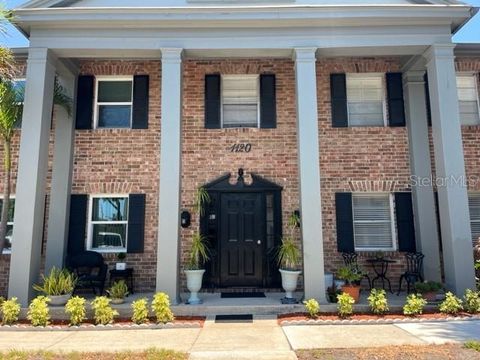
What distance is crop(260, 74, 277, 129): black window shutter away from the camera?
8.75 m

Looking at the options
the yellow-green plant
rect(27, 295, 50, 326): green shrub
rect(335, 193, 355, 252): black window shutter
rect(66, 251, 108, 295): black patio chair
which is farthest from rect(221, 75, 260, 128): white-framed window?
rect(27, 295, 50, 326): green shrub

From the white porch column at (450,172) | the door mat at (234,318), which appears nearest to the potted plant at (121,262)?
the door mat at (234,318)

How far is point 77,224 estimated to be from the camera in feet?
27.5

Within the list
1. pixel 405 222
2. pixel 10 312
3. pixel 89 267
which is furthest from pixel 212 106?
pixel 10 312

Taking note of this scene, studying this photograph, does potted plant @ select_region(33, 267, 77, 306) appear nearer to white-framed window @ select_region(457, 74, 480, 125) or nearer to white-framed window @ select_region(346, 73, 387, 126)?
white-framed window @ select_region(346, 73, 387, 126)

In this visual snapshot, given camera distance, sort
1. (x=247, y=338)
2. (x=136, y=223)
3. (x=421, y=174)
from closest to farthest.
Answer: (x=247, y=338), (x=136, y=223), (x=421, y=174)

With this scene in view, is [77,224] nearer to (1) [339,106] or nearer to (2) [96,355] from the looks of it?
(2) [96,355]

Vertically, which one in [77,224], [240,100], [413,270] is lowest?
[413,270]

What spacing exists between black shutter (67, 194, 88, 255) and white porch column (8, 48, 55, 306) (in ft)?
3.92

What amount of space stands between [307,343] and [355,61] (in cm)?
666

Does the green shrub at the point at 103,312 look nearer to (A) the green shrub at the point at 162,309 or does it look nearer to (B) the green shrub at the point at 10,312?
(A) the green shrub at the point at 162,309

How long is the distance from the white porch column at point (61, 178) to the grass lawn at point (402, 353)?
599 centimetres

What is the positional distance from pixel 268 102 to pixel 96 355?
A: 6306 mm

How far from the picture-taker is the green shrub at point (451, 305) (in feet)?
21.2
